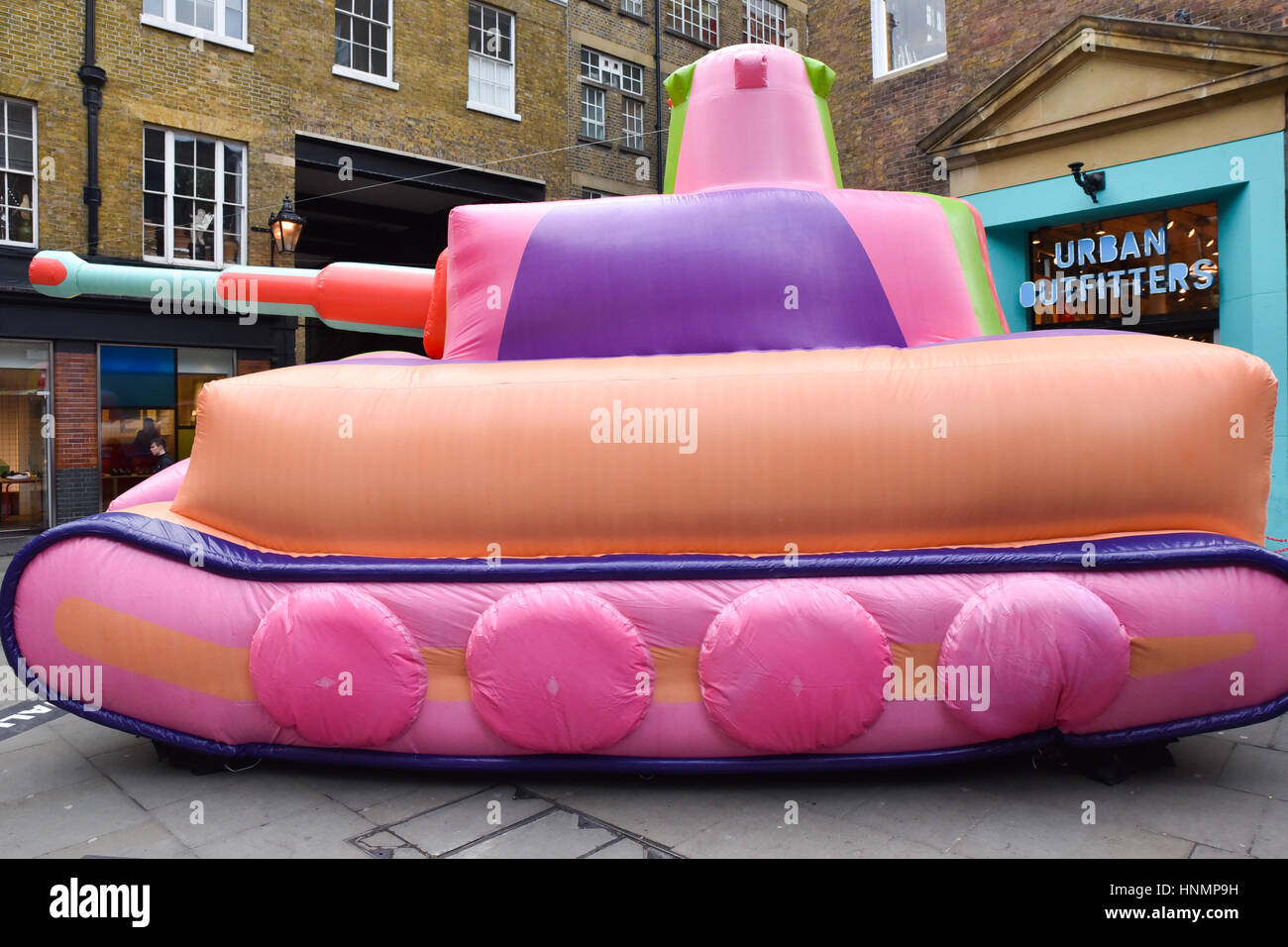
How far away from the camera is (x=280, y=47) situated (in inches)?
523

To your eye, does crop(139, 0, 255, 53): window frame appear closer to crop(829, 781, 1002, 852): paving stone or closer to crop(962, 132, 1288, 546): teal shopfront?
crop(962, 132, 1288, 546): teal shopfront

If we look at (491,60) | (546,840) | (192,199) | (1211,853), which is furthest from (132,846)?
(491,60)

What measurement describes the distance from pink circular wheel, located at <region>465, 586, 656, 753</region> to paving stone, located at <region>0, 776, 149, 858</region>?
147cm

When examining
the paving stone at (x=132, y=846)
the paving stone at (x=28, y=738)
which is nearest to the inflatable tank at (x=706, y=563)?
the paving stone at (x=132, y=846)

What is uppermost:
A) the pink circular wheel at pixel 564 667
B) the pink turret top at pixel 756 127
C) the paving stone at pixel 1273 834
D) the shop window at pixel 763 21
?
the shop window at pixel 763 21

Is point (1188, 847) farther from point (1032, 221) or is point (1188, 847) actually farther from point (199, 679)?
point (1032, 221)

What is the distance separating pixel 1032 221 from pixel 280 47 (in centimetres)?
1066

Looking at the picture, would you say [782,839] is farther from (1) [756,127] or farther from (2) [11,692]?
(2) [11,692]

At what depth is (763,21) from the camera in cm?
2008

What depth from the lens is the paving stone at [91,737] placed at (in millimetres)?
4430

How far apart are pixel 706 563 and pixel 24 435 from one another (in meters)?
11.6

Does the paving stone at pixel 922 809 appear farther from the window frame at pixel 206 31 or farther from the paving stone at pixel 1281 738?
the window frame at pixel 206 31

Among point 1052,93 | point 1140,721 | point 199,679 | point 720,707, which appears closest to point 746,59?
point 720,707

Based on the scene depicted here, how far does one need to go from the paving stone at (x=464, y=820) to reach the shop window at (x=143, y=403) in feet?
33.1
